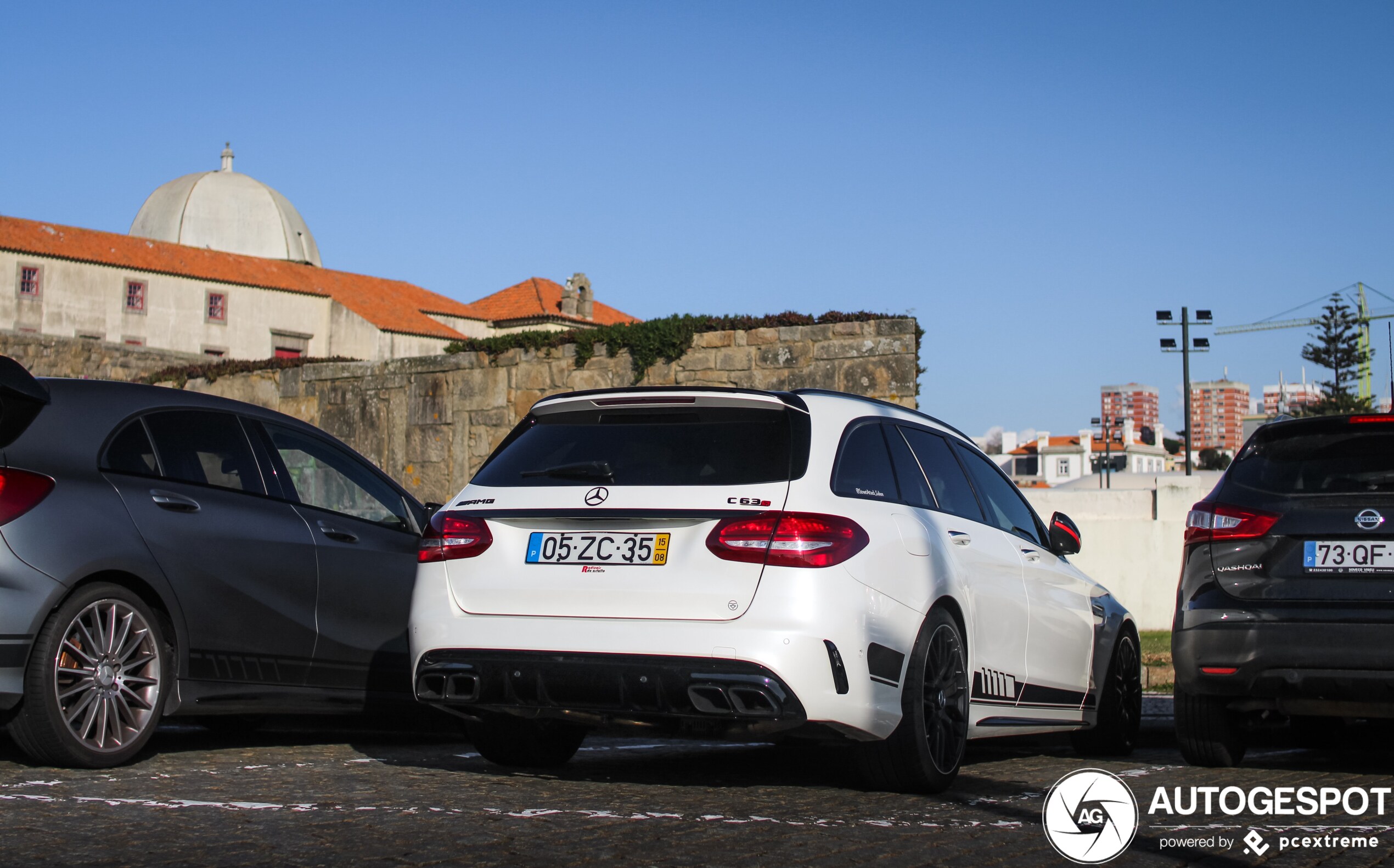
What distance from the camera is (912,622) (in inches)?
210

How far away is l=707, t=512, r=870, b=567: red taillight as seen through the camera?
4992 mm

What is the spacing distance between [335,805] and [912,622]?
7.10 ft

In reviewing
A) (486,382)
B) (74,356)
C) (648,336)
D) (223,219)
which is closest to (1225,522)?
(648,336)

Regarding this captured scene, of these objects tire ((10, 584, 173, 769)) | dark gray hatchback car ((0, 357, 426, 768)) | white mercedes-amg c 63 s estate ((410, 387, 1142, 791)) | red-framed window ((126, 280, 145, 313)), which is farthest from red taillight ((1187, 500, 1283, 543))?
red-framed window ((126, 280, 145, 313))

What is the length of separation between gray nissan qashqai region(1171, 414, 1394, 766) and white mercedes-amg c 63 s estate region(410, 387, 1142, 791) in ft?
3.14

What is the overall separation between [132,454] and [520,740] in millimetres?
2074

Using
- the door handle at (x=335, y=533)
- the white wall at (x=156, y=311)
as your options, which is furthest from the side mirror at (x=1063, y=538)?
the white wall at (x=156, y=311)

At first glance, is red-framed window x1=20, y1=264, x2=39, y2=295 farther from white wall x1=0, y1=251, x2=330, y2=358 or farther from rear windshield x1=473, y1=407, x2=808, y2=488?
rear windshield x1=473, y1=407, x2=808, y2=488

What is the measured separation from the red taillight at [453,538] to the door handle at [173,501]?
1.24m

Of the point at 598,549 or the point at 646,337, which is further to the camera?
the point at 646,337

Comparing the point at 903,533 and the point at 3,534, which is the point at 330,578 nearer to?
the point at 3,534

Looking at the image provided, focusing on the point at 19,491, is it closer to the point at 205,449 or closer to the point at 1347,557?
the point at 205,449

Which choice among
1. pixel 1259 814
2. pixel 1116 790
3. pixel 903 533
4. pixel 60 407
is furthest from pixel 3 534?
pixel 1259 814

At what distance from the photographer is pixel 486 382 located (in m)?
15.4
